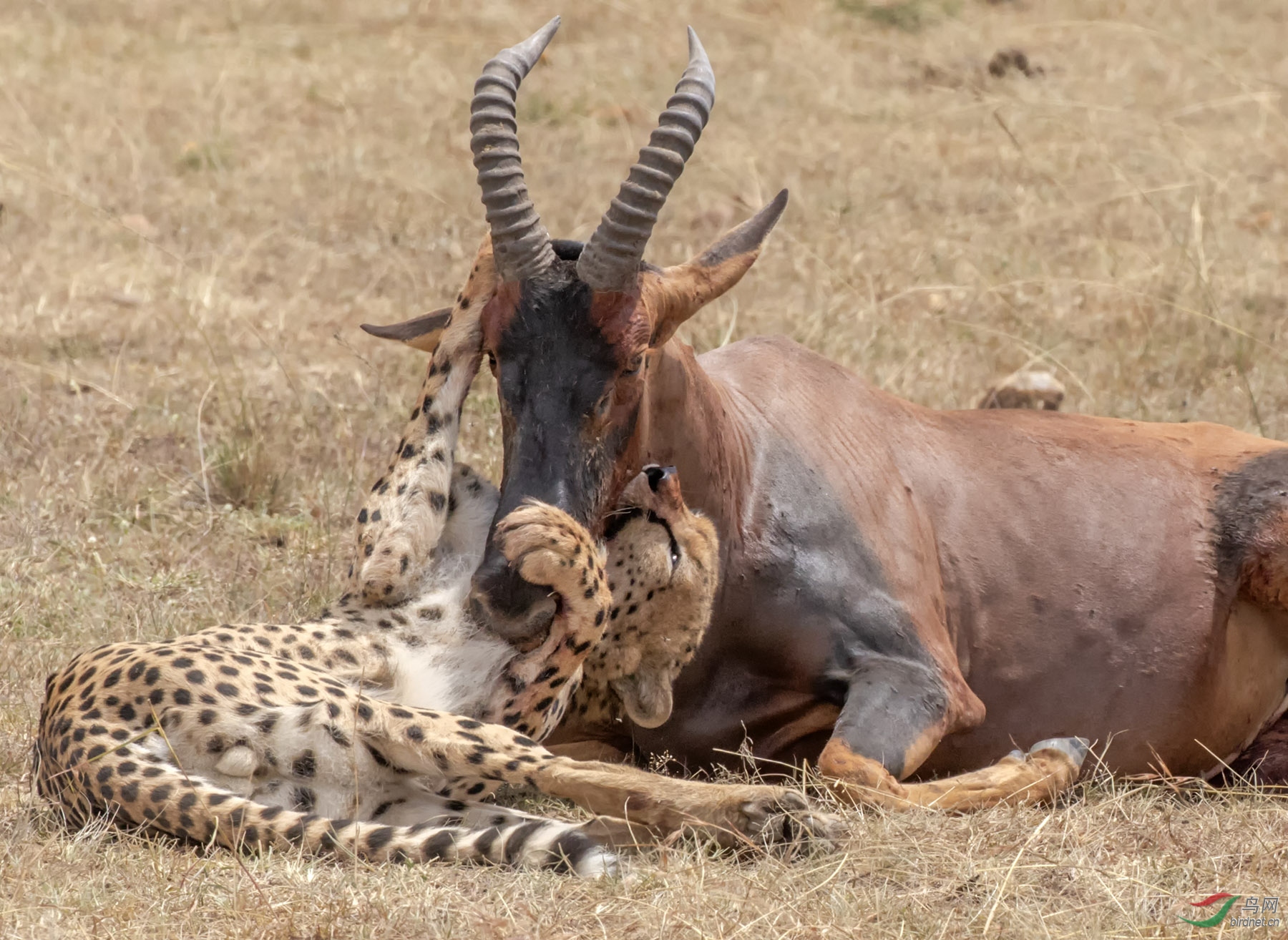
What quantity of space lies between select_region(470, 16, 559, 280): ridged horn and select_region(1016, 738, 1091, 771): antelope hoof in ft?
6.54

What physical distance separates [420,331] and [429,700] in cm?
138

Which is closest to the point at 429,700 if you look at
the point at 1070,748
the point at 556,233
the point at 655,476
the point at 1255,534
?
the point at 655,476

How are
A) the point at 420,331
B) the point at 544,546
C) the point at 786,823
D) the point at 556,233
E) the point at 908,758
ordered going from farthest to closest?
the point at 556,233 < the point at 420,331 < the point at 908,758 < the point at 544,546 < the point at 786,823

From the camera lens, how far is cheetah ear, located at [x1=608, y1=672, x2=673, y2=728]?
508 cm

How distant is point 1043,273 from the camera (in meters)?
9.54

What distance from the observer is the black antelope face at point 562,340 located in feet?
16.0

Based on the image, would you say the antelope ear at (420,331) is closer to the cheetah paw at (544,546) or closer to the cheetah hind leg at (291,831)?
the cheetah paw at (544,546)

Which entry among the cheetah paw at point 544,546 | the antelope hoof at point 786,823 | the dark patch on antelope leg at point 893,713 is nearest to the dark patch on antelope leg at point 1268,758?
the dark patch on antelope leg at point 893,713

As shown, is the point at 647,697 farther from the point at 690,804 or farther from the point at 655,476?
the point at 690,804

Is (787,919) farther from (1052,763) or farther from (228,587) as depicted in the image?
(228,587)

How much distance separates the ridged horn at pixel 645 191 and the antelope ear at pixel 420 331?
0.94 m

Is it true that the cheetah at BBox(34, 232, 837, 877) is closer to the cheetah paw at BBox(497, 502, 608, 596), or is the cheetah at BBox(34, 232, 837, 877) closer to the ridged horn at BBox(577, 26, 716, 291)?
the cheetah paw at BBox(497, 502, 608, 596)

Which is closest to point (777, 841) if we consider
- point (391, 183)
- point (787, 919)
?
point (787, 919)

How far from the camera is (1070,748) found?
→ 207 inches
